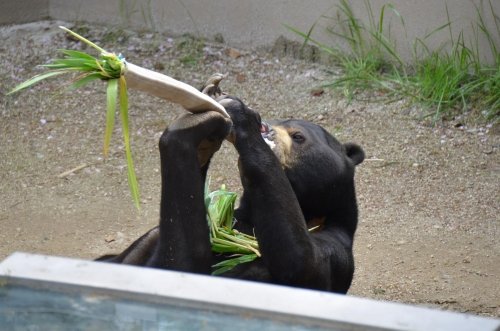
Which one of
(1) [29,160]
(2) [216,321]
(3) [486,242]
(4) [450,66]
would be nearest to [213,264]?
(2) [216,321]

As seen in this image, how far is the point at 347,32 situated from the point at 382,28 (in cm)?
32

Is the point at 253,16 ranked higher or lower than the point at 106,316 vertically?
lower

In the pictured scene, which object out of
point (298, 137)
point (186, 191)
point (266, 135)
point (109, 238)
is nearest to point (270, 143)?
point (266, 135)

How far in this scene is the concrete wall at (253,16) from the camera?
26.5ft

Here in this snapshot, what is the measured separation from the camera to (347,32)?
27.7 ft

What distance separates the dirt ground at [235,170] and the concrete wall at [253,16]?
16 centimetres

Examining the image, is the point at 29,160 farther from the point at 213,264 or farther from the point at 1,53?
the point at 213,264

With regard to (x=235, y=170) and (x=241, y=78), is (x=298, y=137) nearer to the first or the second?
(x=235, y=170)

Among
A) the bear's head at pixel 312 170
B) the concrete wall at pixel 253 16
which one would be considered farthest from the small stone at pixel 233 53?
the bear's head at pixel 312 170

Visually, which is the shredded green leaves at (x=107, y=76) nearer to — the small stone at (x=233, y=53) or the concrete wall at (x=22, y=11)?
the small stone at (x=233, y=53)

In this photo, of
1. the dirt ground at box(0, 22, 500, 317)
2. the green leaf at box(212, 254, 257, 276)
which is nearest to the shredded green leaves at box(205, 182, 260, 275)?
the green leaf at box(212, 254, 257, 276)

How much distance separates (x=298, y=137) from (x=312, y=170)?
0.19 meters

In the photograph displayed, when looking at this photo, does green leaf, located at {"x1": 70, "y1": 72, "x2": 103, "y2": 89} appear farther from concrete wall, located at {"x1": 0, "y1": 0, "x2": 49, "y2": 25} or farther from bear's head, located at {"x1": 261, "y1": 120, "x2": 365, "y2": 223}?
concrete wall, located at {"x1": 0, "y1": 0, "x2": 49, "y2": 25}

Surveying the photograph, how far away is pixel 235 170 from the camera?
23.8 feet
